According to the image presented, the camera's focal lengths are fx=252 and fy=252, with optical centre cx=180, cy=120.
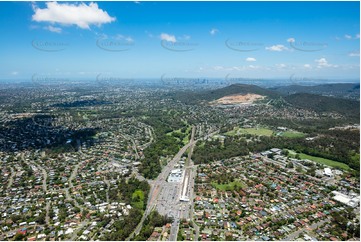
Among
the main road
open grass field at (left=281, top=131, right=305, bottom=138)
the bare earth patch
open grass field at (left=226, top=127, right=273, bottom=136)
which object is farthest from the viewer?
the bare earth patch

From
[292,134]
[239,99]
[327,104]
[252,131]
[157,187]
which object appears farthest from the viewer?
[239,99]

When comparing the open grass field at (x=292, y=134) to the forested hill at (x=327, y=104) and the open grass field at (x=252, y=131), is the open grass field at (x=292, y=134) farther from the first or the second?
the forested hill at (x=327, y=104)

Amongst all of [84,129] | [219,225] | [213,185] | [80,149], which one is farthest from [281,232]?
[84,129]

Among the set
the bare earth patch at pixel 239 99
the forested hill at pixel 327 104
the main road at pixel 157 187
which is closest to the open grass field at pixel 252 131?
the main road at pixel 157 187

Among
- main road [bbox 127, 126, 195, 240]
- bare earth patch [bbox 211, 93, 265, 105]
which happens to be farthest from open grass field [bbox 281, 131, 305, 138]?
bare earth patch [bbox 211, 93, 265, 105]

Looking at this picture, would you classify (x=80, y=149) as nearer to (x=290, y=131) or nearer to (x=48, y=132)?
(x=48, y=132)

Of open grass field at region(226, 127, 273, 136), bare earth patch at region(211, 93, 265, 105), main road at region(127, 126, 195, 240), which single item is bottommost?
main road at region(127, 126, 195, 240)

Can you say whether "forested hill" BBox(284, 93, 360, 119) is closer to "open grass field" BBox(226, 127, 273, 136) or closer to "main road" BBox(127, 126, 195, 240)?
"open grass field" BBox(226, 127, 273, 136)

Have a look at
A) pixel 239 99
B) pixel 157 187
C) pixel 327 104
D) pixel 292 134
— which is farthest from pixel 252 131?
pixel 239 99

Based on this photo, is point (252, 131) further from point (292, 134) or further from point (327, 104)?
Answer: point (327, 104)

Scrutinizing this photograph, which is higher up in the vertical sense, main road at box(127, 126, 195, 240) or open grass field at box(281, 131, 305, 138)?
open grass field at box(281, 131, 305, 138)
